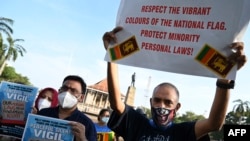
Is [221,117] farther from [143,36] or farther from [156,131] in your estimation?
[143,36]

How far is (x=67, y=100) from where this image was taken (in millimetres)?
3395

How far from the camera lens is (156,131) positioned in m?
2.66

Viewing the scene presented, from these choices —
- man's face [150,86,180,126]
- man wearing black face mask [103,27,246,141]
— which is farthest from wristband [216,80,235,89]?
man's face [150,86,180,126]

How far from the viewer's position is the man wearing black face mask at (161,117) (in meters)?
2.49

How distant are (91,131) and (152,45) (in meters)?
0.93

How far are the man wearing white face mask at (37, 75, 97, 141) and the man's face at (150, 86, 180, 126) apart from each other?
691 mm

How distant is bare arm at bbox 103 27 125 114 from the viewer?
2771mm

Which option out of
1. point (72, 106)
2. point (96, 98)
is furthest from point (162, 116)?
point (96, 98)

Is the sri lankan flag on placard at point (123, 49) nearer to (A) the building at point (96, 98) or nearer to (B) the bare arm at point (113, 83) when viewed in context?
(B) the bare arm at point (113, 83)

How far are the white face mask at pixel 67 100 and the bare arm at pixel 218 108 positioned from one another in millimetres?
1230

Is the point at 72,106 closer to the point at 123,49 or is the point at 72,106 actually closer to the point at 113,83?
the point at 113,83

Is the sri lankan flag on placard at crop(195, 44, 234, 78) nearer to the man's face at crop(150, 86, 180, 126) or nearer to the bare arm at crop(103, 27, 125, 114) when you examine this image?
the man's face at crop(150, 86, 180, 126)

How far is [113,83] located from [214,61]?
0.79m

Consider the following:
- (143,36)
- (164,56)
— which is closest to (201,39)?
(164,56)
